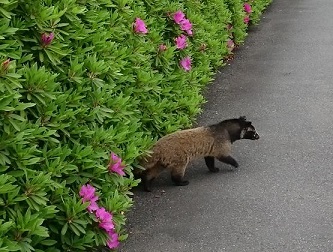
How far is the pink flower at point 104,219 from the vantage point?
14.4ft

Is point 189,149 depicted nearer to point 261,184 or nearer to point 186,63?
point 261,184

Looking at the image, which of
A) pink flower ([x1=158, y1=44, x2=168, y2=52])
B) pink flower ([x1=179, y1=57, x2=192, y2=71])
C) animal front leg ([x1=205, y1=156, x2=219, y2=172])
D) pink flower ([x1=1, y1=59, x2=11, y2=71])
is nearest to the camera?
pink flower ([x1=1, y1=59, x2=11, y2=71])

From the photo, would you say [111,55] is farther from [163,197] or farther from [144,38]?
[163,197]

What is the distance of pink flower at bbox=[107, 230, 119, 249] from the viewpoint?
14.9 ft

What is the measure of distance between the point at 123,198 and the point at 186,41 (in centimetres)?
272

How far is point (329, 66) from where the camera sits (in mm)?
10031

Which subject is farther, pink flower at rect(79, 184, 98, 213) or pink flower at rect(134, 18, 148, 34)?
pink flower at rect(134, 18, 148, 34)

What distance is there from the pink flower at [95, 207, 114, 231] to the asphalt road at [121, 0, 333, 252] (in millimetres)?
610

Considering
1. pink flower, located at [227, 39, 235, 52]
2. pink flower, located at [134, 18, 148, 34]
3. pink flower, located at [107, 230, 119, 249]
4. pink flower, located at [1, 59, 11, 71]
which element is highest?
pink flower, located at [1, 59, 11, 71]

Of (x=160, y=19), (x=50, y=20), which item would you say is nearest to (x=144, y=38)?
(x=160, y=19)

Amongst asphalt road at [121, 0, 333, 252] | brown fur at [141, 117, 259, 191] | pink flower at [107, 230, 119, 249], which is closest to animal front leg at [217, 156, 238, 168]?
brown fur at [141, 117, 259, 191]

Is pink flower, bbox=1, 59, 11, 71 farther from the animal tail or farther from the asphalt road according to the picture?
the animal tail

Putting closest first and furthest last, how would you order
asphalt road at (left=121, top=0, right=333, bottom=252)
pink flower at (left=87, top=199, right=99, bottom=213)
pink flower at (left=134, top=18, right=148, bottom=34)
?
pink flower at (left=87, top=199, right=99, bottom=213) → asphalt road at (left=121, top=0, right=333, bottom=252) → pink flower at (left=134, top=18, right=148, bottom=34)

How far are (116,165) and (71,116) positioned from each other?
2.02 feet
